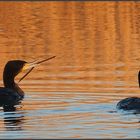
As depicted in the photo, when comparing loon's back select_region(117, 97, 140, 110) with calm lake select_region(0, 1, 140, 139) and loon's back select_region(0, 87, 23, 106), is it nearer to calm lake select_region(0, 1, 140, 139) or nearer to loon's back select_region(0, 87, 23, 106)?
calm lake select_region(0, 1, 140, 139)

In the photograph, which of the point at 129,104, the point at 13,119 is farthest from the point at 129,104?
the point at 13,119

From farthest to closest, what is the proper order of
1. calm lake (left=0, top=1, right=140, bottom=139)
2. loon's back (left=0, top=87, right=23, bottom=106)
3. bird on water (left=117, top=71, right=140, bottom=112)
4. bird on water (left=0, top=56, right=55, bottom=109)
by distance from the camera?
bird on water (left=0, top=56, right=55, bottom=109) < loon's back (left=0, top=87, right=23, bottom=106) < bird on water (left=117, top=71, right=140, bottom=112) < calm lake (left=0, top=1, right=140, bottom=139)

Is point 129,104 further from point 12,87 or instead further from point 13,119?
point 12,87

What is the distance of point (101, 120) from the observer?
1748 cm

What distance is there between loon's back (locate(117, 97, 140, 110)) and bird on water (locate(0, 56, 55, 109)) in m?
2.92

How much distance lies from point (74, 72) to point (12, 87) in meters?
2.32

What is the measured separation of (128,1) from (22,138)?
42.7 m

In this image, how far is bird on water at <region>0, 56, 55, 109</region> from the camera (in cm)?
2139

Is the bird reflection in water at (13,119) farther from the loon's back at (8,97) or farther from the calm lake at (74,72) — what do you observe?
the loon's back at (8,97)

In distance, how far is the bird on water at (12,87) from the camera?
70.2 ft

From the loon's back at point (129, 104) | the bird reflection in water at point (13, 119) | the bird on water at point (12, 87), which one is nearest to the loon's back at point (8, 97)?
the bird on water at point (12, 87)

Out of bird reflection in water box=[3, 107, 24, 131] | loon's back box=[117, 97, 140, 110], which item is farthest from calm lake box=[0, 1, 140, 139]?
loon's back box=[117, 97, 140, 110]

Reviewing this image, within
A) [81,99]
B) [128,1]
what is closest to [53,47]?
[81,99]

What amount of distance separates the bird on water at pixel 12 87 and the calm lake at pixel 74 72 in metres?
0.27
